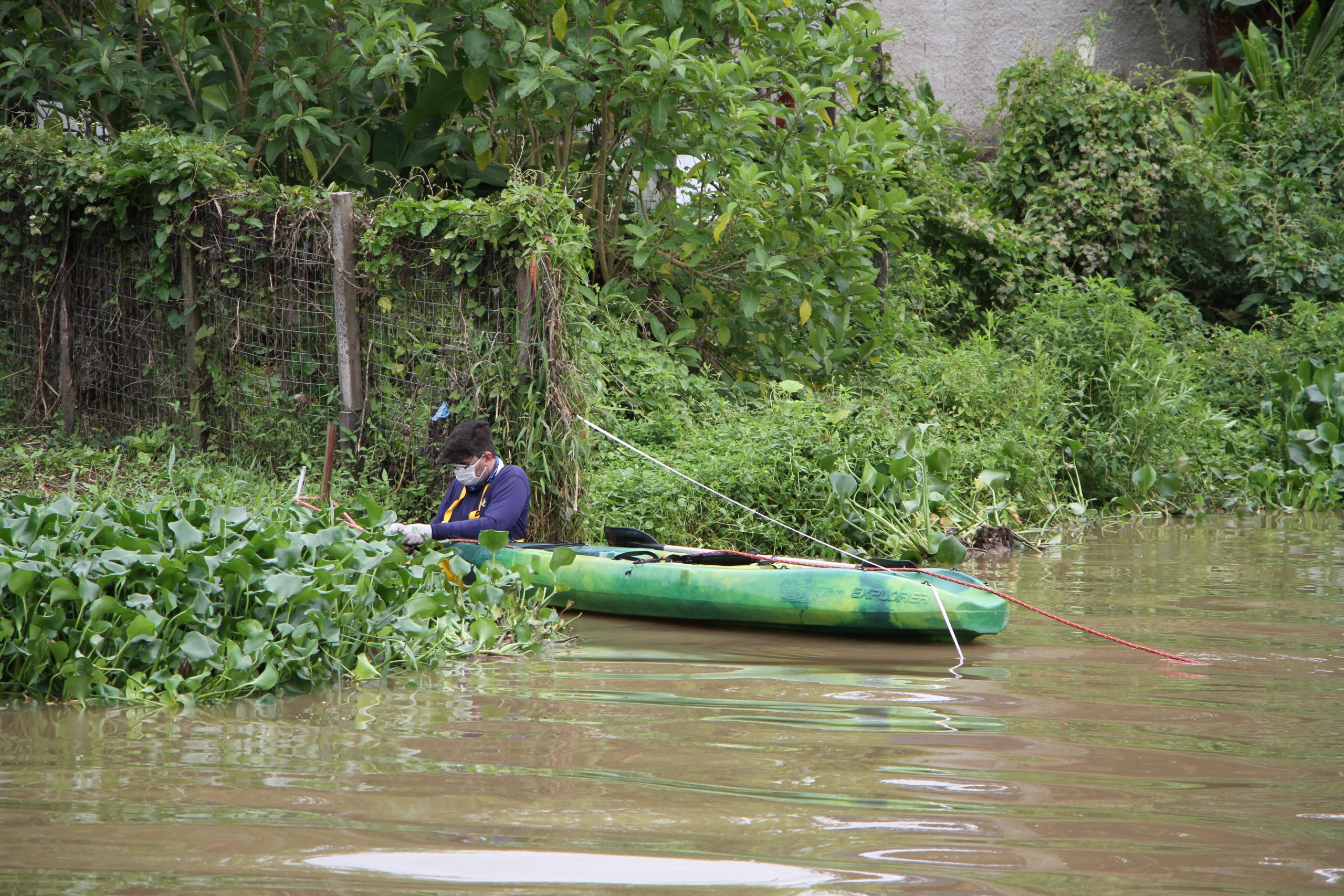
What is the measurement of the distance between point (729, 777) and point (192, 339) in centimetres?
626

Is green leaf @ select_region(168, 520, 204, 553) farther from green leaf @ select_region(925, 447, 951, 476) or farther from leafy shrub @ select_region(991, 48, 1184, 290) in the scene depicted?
leafy shrub @ select_region(991, 48, 1184, 290)

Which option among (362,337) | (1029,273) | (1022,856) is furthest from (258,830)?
(1029,273)

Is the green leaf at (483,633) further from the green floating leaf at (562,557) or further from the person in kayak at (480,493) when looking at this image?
the person in kayak at (480,493)

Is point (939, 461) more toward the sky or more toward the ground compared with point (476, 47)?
more toward the ground

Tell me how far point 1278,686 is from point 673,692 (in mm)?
2474

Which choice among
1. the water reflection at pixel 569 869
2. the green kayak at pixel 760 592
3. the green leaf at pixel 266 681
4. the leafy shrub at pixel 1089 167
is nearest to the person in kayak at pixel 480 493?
the green kayak at pixel 760 592

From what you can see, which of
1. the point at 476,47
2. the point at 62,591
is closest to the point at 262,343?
the point at 476,47

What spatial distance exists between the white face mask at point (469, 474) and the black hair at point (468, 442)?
1.9 inches

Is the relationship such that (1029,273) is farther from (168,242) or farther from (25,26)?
(25,26)

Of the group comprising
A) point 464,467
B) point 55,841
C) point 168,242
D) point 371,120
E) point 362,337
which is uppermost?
point 371,120

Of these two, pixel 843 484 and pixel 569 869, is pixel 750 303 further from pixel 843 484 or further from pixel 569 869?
pixel 569 869

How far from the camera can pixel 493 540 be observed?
6379mm

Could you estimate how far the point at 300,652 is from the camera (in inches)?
199

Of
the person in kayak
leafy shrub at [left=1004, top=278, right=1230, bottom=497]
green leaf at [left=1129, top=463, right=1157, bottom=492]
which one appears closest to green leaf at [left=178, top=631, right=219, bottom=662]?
the person in kayak
